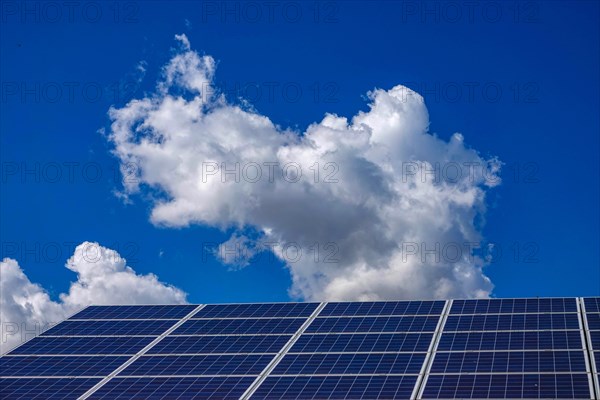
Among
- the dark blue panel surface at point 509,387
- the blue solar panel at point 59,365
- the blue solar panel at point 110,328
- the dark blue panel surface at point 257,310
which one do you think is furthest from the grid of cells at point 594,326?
the blue solar panel at point 59,365

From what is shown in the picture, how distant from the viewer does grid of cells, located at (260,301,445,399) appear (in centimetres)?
4244

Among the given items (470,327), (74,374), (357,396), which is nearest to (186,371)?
(74,374)

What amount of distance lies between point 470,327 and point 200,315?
1644 centimetres

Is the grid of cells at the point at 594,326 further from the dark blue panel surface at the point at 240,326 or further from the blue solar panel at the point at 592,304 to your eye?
the dark blue panel surface at the point at 240,326

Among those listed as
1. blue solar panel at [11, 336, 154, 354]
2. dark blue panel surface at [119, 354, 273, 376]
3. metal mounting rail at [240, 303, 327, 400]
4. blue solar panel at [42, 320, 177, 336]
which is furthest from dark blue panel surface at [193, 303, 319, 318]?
dark blue panel surface at [119, 354, 273, 376]

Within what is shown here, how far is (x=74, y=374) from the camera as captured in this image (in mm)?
47875

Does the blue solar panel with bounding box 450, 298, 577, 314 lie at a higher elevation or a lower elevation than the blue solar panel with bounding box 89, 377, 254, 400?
higher

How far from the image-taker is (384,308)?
52.9 meters

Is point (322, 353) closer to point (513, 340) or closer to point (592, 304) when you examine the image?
point (513, 340)

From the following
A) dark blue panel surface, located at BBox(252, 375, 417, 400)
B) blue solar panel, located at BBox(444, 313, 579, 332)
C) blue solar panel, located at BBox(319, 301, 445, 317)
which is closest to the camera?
dark blue panel surface, located at BBox(252, 375, 417, 400)

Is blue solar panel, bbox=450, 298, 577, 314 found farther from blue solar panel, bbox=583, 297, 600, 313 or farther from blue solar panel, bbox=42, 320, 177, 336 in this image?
blue solar panel, bbox=42, 320, 177, 336

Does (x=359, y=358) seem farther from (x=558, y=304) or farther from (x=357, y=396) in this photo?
(x=558, y=304)

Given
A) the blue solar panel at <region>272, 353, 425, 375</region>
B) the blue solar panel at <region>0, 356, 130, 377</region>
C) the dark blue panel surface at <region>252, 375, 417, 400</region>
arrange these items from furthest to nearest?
the blue solar panel at <region>0, 356, 130, 377</region> → the blue solar panel at <region>272, 353, 425, 375</region> → the dark blue panel surface at <region>252, 375, 417, 400</region>

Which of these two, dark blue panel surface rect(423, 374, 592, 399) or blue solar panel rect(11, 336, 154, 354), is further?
blue solar panel rect(11, 336, 154, 354)
